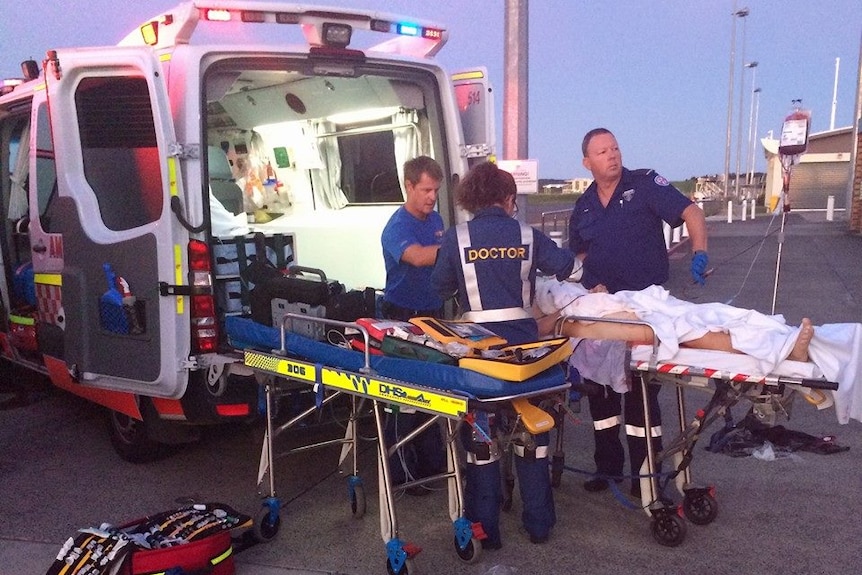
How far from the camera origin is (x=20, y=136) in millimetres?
5355

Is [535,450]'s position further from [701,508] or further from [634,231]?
[634,231]

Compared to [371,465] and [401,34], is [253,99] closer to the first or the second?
[401,34]

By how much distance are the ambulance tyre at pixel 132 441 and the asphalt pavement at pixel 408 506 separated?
0.07 m

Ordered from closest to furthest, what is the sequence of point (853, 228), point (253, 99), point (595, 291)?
point (595, 291)
point (253, 99)
point (853, 228)

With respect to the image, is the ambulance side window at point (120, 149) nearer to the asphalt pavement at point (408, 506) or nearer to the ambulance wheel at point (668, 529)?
→ the asphalt pavement at point (408, 506)

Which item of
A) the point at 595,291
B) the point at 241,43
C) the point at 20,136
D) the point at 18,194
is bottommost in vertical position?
the point at 595,291

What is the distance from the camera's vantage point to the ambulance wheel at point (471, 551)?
127 inches

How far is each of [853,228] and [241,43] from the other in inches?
807

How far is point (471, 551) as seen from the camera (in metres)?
3.25

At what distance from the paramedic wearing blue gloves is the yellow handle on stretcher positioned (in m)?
0.29

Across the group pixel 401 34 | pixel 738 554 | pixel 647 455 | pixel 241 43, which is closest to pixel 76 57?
pixel 241 43

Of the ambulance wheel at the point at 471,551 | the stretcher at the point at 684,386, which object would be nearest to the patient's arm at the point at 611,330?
the stretcher at the point at 684,386

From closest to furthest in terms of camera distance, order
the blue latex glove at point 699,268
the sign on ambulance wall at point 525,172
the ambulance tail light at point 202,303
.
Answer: the blue latex glove at point 699,268, the ambulance tail light at point 202,303, the sign on ambulance wall at point 525,172

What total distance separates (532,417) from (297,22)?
7.90 ft
